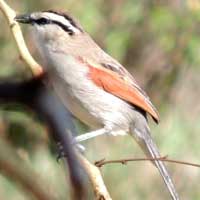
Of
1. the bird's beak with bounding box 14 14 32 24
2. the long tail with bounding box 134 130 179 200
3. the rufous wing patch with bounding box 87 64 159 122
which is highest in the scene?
the bird's beak with bounding box 14 14 32 24

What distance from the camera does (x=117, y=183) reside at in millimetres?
5168

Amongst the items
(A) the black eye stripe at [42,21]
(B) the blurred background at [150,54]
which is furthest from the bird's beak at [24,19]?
(B) the blurred background at [150,54]

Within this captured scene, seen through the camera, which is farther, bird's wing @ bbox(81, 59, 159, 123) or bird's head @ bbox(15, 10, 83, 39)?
bird's wing @ bbox(81, 59, 159, 123)

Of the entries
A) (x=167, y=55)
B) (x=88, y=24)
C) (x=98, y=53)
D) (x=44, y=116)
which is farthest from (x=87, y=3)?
(x=44, y=116)

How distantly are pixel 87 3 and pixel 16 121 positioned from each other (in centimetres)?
208

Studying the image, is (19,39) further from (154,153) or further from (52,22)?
(154,153)

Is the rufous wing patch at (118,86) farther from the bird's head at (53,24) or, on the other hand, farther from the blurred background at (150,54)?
the blurred background at (150,54)

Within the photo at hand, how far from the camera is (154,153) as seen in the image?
3.91 meters


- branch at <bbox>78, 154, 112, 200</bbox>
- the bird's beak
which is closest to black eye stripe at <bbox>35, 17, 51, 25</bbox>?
the bird's beak

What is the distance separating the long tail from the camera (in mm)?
3693

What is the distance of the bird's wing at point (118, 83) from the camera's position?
397cm

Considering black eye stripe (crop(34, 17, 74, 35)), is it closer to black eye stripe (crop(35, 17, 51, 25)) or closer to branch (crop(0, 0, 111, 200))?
black eye stripe (crop(35, 17, 51, 25))

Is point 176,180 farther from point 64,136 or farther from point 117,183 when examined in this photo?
point 64,136

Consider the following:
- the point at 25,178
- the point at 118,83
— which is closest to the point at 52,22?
the point at 118,83
